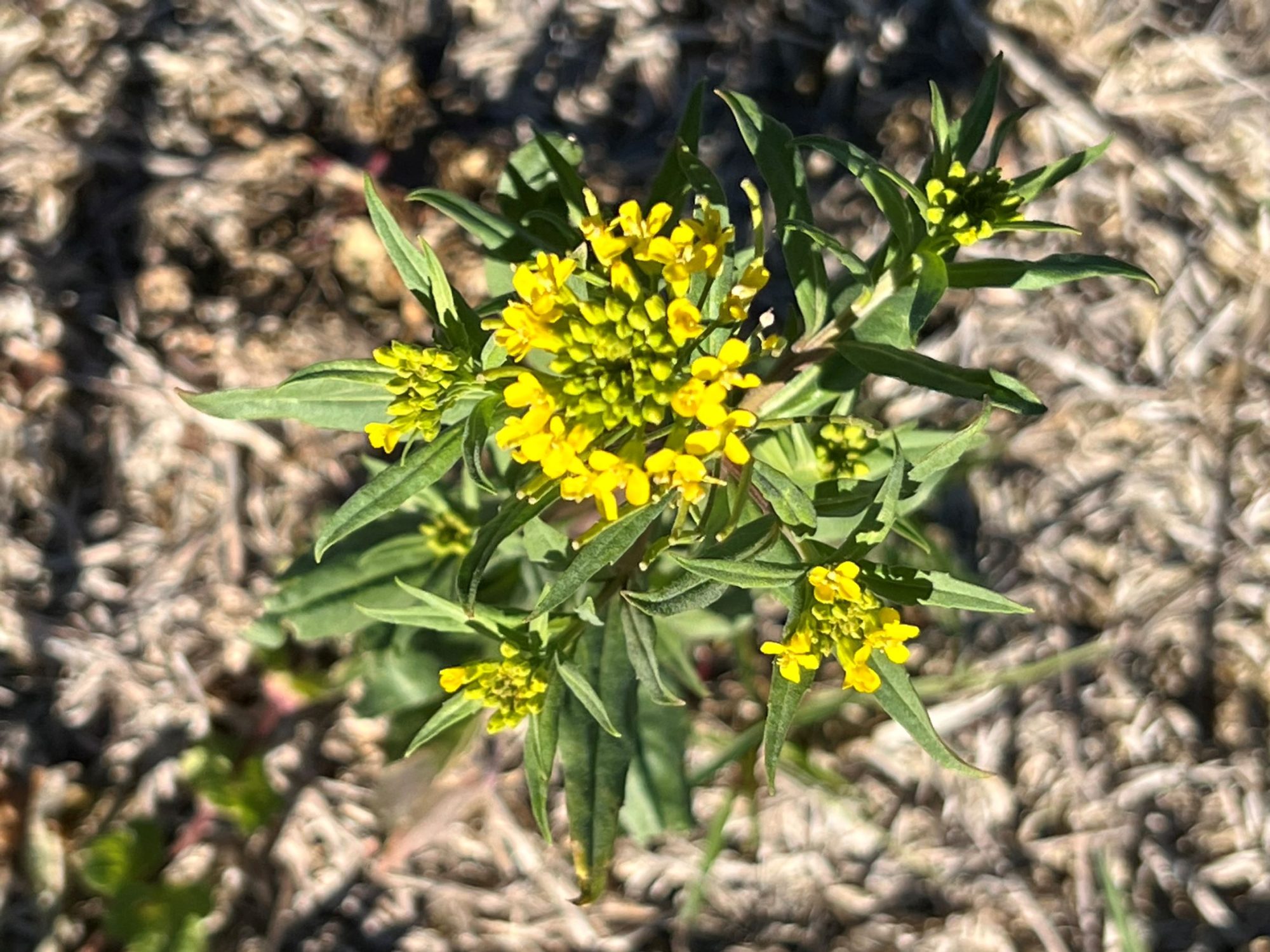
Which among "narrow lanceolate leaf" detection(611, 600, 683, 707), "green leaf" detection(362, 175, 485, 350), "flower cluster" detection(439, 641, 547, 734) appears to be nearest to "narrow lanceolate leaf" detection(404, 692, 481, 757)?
"flower cluster" detection(439, 641, 547, 734)

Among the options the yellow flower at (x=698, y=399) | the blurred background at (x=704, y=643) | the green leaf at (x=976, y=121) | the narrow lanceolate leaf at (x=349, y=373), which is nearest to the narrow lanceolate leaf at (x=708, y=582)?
the yellow flower at (x=698, y=399)

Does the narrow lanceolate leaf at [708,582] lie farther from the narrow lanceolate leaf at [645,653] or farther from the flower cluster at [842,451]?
the flower cluster at [842,451]

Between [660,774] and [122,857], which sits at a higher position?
[660,774]

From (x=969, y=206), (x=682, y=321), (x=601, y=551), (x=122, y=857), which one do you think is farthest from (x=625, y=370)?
(x=122, y=857)

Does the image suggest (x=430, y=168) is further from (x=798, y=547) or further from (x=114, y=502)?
(x=798, y=547)

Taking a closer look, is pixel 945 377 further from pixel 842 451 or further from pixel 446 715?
pixel 446 715

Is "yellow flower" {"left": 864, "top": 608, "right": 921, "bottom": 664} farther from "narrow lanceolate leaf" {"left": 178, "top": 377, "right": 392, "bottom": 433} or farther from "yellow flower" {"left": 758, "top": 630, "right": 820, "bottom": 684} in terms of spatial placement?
"narrow lanceolate leaf" {"left": 178, "top": 377, "right": 392, "bottom": 433}
